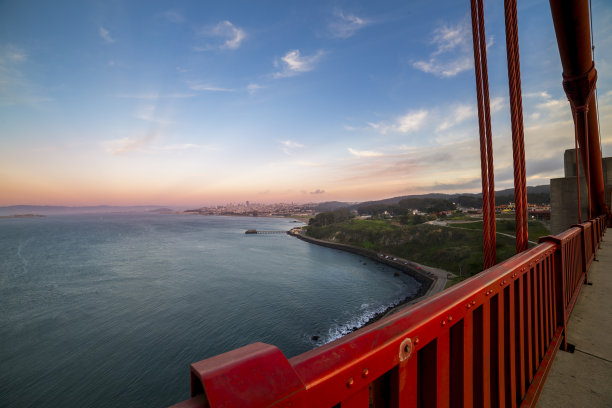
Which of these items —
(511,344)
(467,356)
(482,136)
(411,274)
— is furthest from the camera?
(411,274)

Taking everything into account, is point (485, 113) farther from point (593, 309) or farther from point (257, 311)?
point (257, 311)

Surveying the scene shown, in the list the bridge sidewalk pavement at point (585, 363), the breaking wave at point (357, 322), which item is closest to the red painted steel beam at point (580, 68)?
the bridge sidewalk pavement at point (585, 363)

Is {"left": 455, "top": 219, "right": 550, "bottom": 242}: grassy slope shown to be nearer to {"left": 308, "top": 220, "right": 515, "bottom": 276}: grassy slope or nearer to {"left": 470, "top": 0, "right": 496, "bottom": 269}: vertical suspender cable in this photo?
{"left": 308, "top": 220, "right": 515, "bottom": 276}: grassy slope

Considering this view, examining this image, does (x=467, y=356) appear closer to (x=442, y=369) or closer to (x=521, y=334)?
(x=442, y=369)

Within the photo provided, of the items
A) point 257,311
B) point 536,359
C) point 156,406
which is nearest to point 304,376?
point 536,359

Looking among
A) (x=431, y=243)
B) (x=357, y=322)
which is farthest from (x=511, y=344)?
(x=431, y=243)

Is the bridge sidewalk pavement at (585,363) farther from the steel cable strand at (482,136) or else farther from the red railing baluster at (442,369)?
the red railing baluster at (442,369)

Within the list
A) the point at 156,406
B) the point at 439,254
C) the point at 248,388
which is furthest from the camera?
the point at 439,254
